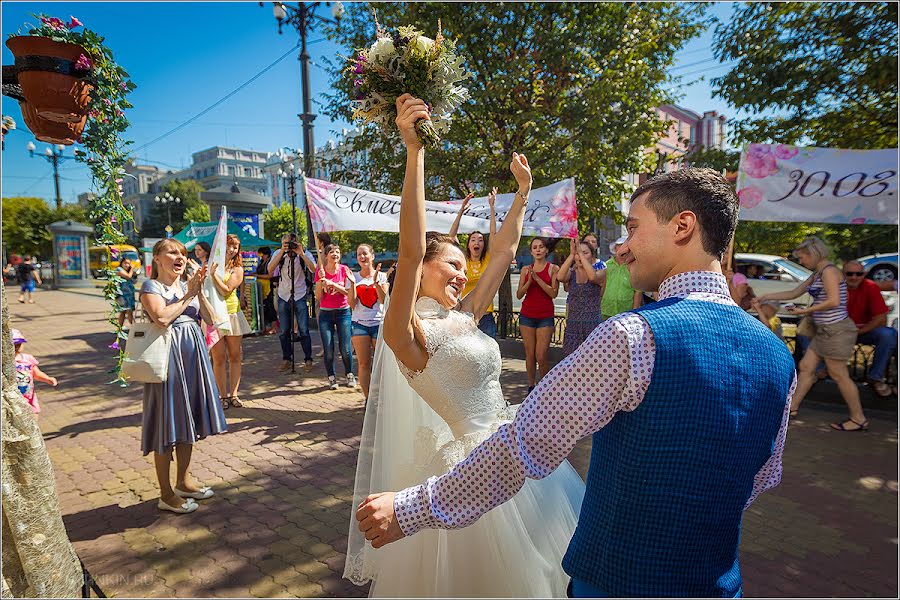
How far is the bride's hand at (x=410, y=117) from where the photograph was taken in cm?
194

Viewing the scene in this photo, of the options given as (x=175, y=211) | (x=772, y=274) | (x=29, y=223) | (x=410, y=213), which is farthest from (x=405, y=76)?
(x=175, y=211)

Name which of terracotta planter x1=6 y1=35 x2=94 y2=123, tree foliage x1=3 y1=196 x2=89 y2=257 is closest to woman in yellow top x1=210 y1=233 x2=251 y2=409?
terracotta planter x1=6 y1=35 x2=94 y2=123

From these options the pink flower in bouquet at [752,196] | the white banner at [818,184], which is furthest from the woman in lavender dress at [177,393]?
the pink flower in bouquet at [752,196]

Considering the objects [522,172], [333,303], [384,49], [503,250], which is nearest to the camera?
[384,49]

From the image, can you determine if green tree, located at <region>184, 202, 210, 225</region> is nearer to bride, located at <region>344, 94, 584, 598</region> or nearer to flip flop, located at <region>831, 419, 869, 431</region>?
flip flop, located at <region>831, 419, 869, 431</region>

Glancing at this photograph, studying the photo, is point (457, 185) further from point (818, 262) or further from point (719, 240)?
point (719, 240)

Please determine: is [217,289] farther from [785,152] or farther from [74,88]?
[785,152]

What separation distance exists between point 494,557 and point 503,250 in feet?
4.90

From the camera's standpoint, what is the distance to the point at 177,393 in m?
4.30

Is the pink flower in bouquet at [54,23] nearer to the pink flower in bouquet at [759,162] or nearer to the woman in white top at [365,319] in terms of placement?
the woman in white top at [365,319]

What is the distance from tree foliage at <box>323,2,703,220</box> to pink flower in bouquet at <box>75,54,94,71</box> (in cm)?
755

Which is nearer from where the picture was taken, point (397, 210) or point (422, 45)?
point (422, 45)

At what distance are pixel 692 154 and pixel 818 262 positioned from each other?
3.31 metres

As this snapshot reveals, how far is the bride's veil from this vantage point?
2611mm
